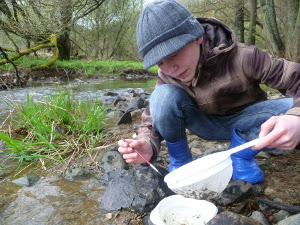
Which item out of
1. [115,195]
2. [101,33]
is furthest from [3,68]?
[101,33]

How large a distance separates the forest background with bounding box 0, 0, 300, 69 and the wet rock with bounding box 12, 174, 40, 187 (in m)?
3.68

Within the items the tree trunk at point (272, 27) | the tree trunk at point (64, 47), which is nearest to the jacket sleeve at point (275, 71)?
the tree trunk at point (272, 27)

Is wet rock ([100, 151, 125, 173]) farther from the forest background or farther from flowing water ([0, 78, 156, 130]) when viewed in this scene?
the forest background

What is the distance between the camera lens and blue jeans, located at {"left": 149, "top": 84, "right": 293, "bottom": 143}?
1604 millimetres

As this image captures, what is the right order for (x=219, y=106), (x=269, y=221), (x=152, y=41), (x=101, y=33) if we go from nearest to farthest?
1. (x=269, y=221)
2. (x=152, y=41)
3. (x=219, y=106)
4. (x=101, y=33)

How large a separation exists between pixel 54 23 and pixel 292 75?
648 cm

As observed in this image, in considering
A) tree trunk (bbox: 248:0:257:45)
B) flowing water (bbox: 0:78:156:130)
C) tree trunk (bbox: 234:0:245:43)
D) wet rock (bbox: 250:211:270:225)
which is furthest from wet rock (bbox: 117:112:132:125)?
tree trunk (bbox: 234:0:245:43)

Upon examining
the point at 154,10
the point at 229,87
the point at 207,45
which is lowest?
the point at 229,87

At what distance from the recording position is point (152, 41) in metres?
1.33

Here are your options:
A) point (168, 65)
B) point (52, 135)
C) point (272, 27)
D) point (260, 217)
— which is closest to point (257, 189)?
point (260, 217)

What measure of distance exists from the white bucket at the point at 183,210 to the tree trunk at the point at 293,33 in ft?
10.8

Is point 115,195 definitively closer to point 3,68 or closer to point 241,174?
point 241,174

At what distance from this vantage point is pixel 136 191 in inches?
56.6

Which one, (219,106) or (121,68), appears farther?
(121,68)
